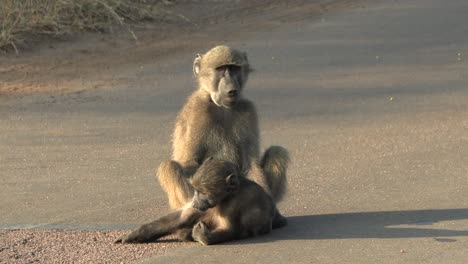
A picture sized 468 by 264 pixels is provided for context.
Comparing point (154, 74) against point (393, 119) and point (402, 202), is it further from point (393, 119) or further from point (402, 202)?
point (402, 202)

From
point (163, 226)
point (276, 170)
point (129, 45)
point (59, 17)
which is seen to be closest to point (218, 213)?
point (163, 226)

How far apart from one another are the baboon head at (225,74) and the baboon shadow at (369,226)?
3.13ft

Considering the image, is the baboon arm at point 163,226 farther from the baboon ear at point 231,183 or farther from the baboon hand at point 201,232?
the baboon ear at point 231,183

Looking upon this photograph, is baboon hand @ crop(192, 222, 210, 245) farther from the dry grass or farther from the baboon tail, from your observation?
the dry grass

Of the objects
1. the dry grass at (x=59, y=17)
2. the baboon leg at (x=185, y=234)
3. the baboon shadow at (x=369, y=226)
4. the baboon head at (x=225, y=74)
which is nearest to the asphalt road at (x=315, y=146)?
the baboon shadow at (x=369, y=226)

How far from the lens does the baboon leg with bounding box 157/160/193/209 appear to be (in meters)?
7.30

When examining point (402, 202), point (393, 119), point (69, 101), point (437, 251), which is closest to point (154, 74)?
point (69, 101)

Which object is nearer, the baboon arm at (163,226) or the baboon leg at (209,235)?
the baboon leg at (209,235)

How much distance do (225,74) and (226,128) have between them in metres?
0.39

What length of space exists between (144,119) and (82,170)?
79.6 inches

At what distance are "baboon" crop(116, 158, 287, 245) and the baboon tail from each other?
42 cm

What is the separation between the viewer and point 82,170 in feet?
30.9

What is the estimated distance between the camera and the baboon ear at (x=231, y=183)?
698 centimetres

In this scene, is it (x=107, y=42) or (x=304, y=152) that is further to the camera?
(x=107, y=42)
